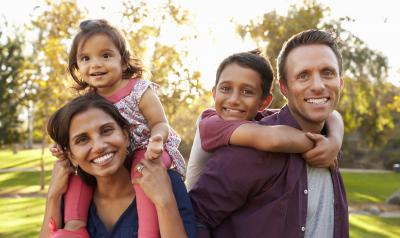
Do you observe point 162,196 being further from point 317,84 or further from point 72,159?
point 317,84

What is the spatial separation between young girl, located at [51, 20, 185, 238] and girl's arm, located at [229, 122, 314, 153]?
1.64ft

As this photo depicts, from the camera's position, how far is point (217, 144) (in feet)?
8.25

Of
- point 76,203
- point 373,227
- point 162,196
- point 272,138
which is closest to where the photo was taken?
point 272,138

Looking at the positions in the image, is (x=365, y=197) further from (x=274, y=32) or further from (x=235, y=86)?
(x=235, y=86)

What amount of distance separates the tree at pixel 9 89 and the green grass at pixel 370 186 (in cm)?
2106

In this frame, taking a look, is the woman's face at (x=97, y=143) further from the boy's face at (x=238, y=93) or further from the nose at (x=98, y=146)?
the boy's face at (x=238, y=93)

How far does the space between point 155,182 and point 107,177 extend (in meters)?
0.28

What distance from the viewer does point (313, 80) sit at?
8.06 ft

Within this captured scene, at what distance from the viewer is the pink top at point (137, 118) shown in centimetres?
289

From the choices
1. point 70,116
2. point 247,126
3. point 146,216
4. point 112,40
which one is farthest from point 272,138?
point 112,40

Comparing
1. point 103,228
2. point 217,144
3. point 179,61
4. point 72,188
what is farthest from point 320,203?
point 179,61

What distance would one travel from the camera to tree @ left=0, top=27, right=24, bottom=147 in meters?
33.5

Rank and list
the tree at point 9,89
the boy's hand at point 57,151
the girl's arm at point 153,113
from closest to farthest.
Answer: the boy's hand at point 57,151
the girl's arm at point 153,113
the tree at point 9,89

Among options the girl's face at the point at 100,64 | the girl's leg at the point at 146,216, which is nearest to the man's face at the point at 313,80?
the girl's leg at the point at 146,216
